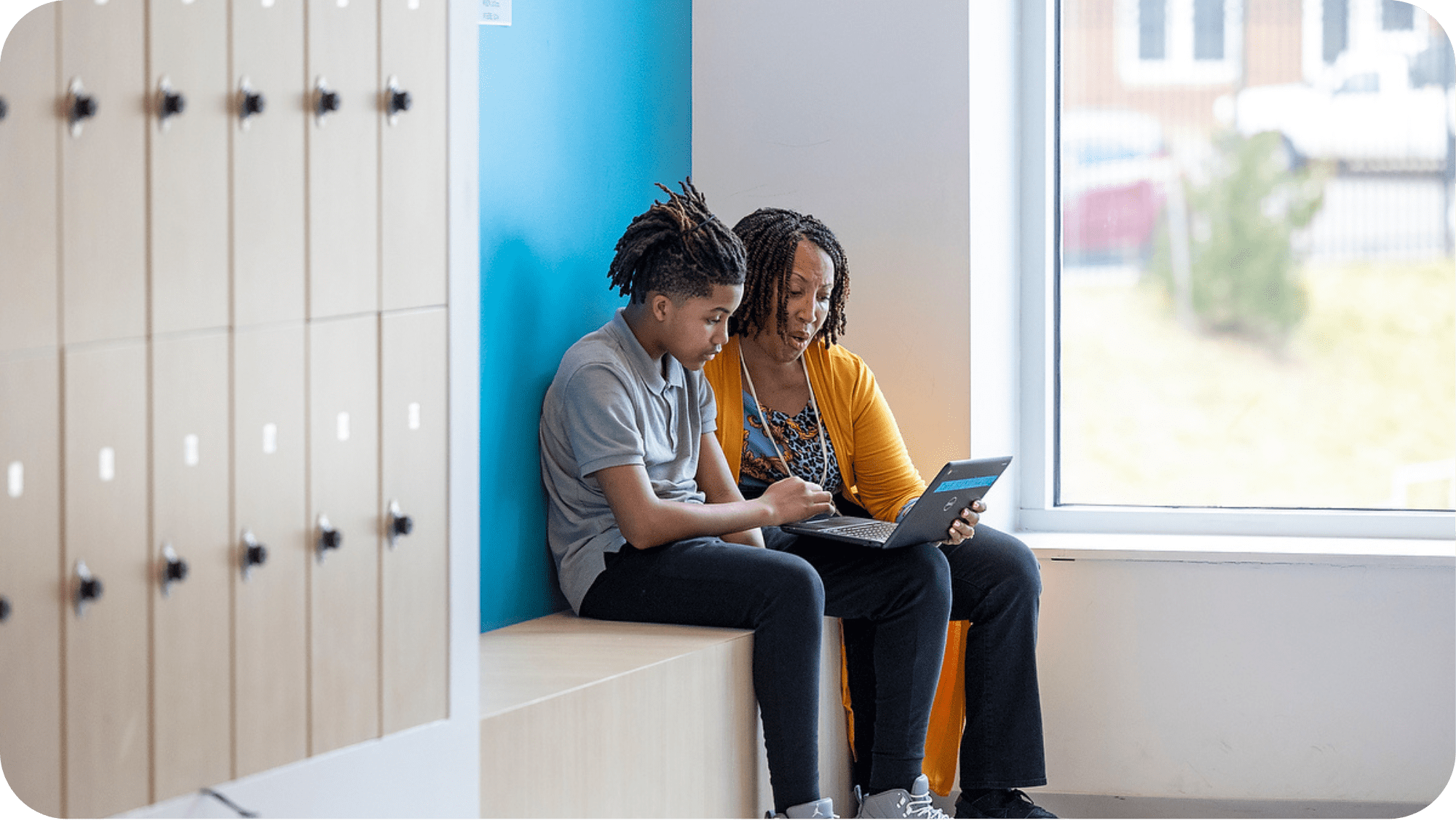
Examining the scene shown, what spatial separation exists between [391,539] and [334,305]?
0.82ft

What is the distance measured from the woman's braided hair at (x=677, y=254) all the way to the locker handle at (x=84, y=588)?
110 cm

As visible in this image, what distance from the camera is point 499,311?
6.79ft

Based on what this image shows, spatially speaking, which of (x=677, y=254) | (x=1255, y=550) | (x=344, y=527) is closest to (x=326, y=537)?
(x=344, y=527)

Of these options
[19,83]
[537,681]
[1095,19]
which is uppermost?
[1095,19]

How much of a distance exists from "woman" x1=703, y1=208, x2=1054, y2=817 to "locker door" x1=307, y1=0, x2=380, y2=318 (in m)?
1.03

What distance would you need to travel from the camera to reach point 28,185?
1.08m

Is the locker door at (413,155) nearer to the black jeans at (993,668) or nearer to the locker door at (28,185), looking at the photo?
the locker door at (28,185)

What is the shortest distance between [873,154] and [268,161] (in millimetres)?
1604

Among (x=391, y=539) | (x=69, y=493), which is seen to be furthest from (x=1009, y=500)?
(x=69, y=493)

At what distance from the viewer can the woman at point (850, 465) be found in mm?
2279

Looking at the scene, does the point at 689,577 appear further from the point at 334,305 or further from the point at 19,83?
the point at 19,83

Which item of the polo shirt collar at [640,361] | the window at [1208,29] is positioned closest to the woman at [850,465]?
the polo shirt collar at [640,361]

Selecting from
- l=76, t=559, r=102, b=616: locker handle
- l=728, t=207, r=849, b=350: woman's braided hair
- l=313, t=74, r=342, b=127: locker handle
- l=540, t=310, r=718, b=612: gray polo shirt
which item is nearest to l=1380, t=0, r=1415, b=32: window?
l=728, t=207, r=849, b=350: woman's braided hair

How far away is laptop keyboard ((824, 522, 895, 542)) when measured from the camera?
84.4 inches
